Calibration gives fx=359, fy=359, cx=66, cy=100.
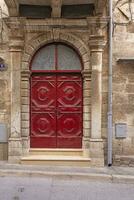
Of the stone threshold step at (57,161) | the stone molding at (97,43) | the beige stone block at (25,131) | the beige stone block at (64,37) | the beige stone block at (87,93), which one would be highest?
the beige stone block at (64,37)

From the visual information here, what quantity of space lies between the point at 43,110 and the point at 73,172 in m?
1.95

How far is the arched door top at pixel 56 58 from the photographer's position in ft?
29.8

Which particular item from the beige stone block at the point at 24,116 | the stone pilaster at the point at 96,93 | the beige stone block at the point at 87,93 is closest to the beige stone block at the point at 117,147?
the stone pilaster at the point at 96,93

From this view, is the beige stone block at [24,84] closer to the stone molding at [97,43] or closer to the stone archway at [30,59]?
the stone archway at [30,59]

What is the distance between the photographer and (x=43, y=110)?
9133mm

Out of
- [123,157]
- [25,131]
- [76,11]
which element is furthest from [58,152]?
[76,11]

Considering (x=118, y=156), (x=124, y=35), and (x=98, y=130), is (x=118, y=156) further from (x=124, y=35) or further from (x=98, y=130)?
(x=124, y=35)

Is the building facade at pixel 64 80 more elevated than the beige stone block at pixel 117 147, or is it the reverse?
the building facade at pixel 64 80

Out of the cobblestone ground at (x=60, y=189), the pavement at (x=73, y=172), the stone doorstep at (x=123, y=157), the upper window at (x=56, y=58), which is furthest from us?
the upper window at (x=56, y=58)

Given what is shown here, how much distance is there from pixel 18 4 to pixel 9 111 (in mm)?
2625

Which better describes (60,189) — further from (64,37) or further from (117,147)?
(64,37)

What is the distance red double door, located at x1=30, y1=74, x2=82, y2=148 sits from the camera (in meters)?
9.11

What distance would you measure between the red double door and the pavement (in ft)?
2.83

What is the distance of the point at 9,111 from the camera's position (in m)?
9.01
